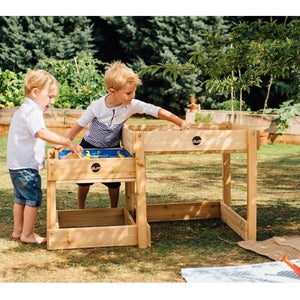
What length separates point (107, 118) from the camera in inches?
196

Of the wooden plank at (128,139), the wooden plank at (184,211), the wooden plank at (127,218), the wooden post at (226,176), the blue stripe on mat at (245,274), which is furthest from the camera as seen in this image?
the wooden post at (226,176)

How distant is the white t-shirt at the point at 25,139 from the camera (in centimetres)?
440

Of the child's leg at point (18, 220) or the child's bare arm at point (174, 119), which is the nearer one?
the child's leg at point (18, 220)

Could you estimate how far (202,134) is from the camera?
434cm

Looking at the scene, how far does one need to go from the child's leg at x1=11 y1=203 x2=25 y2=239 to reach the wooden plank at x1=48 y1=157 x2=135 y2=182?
1.49 ft

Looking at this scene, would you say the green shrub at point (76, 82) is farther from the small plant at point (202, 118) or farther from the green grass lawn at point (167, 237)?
the green grass lawn at point (167, 237)

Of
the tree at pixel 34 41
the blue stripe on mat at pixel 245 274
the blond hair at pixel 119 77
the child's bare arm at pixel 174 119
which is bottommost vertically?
the blue stripe on mat at pixel 245 274

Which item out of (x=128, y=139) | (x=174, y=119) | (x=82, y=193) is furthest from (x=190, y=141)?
(x=82, y=193)

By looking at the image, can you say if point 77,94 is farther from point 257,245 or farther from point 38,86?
point 257,245

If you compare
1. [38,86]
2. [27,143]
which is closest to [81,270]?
[27,143]

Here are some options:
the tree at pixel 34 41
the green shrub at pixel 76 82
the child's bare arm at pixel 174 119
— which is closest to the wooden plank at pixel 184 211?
the child's bare arm at pixel 174 119

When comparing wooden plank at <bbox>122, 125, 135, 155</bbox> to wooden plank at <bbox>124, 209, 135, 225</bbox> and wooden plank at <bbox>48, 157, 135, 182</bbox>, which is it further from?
wooden plank at <bbox>124, 209, 135, 225</bbox>

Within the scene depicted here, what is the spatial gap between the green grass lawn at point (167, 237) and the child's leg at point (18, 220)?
77mm

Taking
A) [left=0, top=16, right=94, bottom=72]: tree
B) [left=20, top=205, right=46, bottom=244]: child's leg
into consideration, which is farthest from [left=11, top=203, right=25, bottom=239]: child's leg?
[left=0, top=16, right=94, bottom=72]: tree
